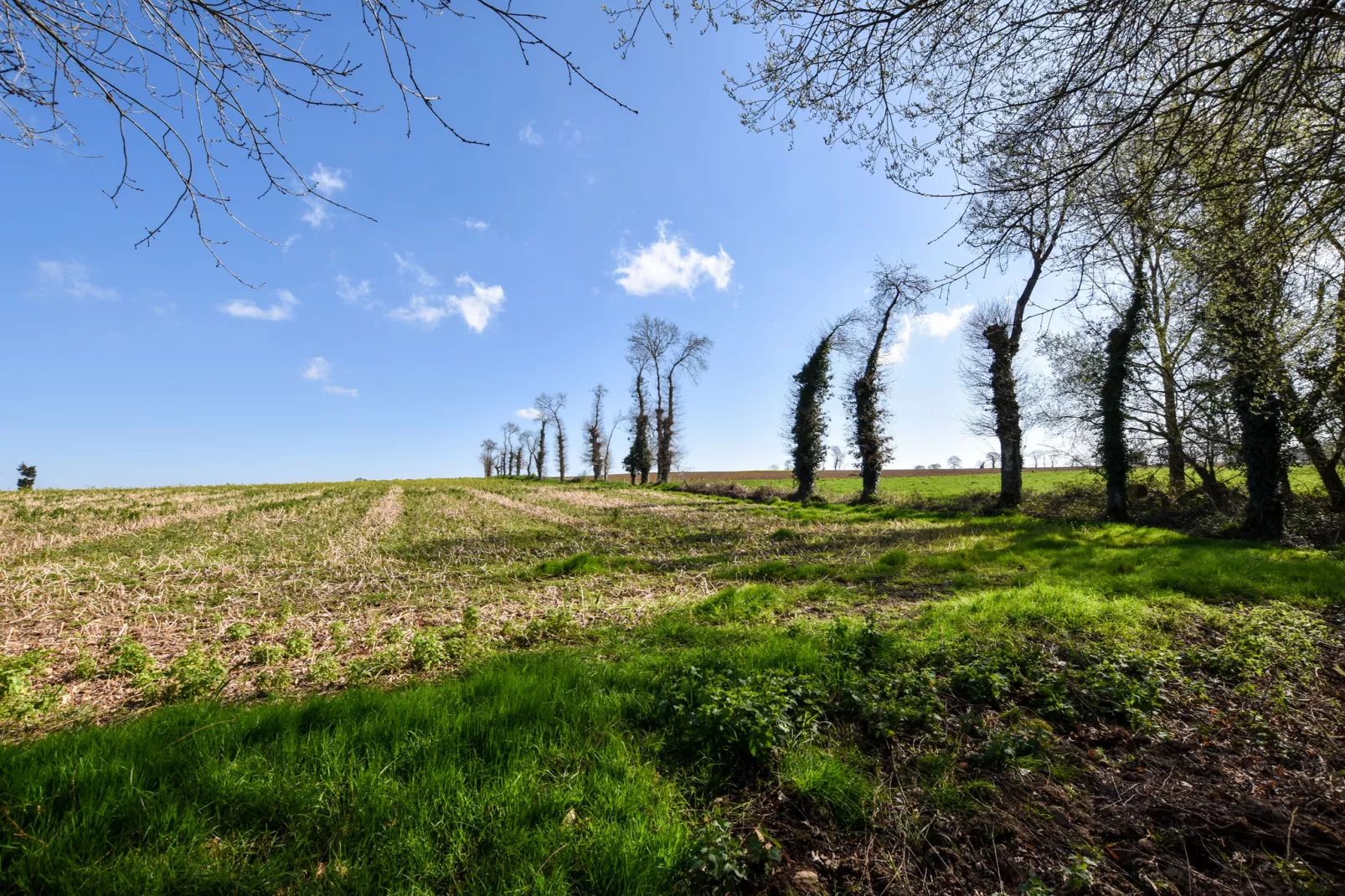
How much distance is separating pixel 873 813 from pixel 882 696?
1281 millimetres

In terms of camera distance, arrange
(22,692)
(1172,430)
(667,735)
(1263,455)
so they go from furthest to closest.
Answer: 1. (1172,430)
2. (1263,455)
3. (22,692)
4. (667,735)

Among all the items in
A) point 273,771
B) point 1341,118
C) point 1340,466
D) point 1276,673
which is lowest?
point 1276,673

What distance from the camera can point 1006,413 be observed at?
20.7 metres

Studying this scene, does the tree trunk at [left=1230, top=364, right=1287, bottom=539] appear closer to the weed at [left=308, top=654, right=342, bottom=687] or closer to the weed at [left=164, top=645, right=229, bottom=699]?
the weed at [left=308, top=654, right=342, bottom=687]

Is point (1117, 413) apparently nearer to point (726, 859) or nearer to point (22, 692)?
point (726, 859)

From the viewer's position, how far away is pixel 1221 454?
14945 millimetres

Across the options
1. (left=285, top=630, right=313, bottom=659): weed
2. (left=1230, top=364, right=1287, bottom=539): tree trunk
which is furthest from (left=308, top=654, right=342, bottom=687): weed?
(left=1230, top=364, right=1287, bottom=539): tree trunk

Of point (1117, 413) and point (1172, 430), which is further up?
point (1117, 413)

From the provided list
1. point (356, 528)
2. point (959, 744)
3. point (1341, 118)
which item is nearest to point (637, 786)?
point (959, 744)

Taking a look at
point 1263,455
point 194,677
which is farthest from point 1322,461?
point 194,677

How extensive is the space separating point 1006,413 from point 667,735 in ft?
74.0

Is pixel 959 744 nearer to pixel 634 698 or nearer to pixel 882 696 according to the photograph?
pixel 882 696

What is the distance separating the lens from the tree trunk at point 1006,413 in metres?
20.0

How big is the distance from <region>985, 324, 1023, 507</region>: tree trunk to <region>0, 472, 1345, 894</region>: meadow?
1278 centimetres
